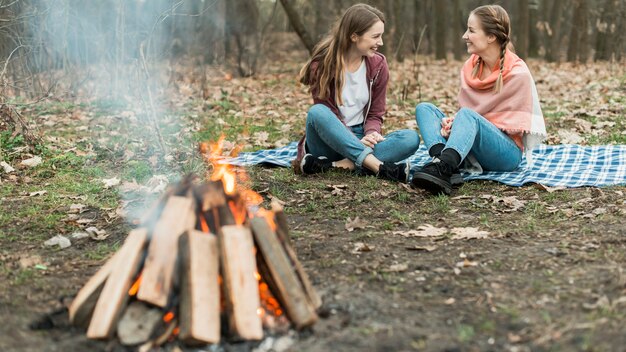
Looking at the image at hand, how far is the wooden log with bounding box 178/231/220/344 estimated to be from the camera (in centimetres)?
260

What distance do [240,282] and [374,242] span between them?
52.0 inches

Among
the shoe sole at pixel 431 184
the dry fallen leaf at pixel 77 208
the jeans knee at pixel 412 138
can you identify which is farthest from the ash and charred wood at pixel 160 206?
the jeans knee at pixel 412 138

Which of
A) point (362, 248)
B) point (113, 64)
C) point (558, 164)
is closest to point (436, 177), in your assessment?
point (362, 248)

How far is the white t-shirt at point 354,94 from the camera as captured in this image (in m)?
5.71

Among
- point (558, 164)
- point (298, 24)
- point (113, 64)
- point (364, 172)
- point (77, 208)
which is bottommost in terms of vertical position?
point (558, 164)

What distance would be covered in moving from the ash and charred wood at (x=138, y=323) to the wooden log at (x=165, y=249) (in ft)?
0.17

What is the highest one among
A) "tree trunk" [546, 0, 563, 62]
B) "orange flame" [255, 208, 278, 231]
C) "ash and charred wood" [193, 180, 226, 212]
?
"ash and charred wood" [193, 180, 226, 212]

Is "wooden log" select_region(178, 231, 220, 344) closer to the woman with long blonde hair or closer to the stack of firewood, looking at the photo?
the stack of firewood

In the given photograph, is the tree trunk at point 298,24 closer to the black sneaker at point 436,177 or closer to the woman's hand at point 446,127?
the woman's hand at point 446,127

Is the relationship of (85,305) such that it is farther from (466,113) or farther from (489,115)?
(489,115)

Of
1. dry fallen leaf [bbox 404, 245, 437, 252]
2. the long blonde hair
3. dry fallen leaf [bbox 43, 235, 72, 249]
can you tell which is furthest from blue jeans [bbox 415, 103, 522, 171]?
dry fallen leaf [bbox 43, 235, 72, 249]

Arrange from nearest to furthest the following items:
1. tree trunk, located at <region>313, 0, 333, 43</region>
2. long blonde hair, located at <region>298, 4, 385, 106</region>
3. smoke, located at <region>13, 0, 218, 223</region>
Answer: long blonde hair, located at <region>298, 4, 385, 106</region> → smoke, located at <region>13, 0, 218, 223</region> → tree trunk, located at <region>313, 0, 333, 43</region>

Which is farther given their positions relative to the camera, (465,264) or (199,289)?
(465,264)

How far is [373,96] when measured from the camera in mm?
5797
